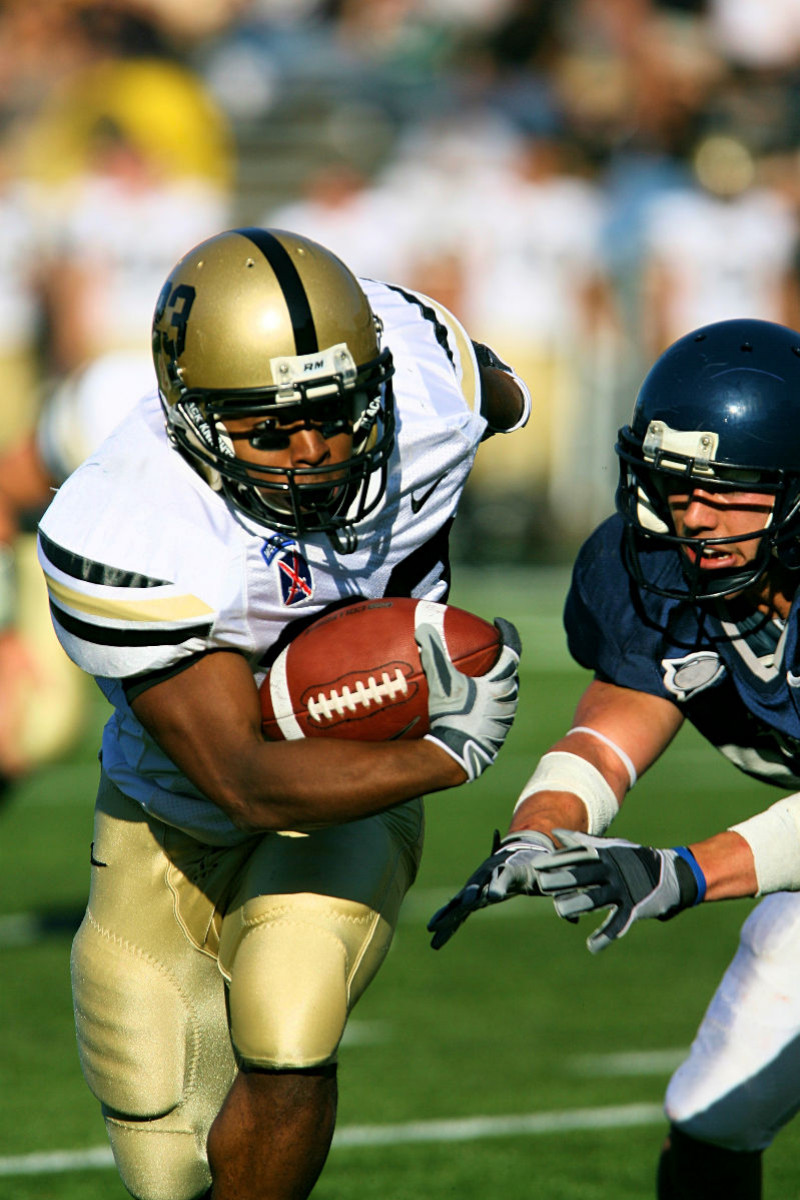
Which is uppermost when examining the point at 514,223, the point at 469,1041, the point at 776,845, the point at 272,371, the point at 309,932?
the point at 272,371

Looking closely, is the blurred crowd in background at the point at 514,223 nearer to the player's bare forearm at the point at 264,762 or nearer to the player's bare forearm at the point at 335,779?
the player's bare forearm at the point at 264,762

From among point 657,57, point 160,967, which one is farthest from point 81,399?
point 657,57

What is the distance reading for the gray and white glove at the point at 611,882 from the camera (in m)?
2.24

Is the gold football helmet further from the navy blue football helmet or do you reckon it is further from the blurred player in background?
the blurred player in background

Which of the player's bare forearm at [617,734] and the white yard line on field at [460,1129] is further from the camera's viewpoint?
the white yard line on field at [460,1129]

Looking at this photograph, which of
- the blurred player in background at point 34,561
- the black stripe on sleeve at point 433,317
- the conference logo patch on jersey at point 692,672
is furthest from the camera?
the blurred player in background at point 34,561

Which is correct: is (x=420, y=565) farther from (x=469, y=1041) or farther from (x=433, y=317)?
(x=469, y=1041)

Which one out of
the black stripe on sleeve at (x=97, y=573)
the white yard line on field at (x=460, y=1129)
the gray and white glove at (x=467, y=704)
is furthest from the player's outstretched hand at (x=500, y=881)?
the white yard line on field at (x=460, y=1129)

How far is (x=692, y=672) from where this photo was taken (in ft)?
8.52

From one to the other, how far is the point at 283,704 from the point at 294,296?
59 centimetres

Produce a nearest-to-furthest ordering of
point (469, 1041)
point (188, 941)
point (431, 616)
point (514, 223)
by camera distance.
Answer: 1. point (431, 616)
2. point (188, 941)
3. point (469, 1041)
4. point (514, 223)

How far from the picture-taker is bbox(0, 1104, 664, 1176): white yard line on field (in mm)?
3336

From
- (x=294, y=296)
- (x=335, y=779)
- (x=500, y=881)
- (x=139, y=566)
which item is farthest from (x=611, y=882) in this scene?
(x=294, y=296)

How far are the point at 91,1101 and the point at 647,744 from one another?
5.55ft
